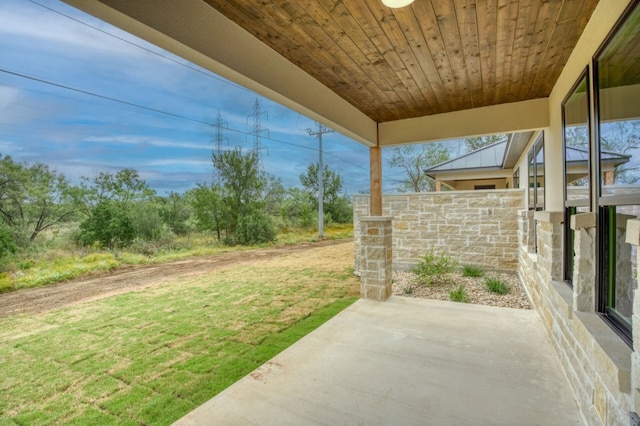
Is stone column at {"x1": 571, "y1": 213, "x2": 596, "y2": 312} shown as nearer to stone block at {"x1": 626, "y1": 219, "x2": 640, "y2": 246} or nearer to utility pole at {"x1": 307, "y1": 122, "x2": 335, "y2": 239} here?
stone block at {"x1": 626, "y1": 219, "x2": 640, "y2": 246}

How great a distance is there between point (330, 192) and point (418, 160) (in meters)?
8.40

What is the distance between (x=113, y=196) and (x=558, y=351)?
32.1 feet

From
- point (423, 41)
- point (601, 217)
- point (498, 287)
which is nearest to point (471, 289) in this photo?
point (498, 287)

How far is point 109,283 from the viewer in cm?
626

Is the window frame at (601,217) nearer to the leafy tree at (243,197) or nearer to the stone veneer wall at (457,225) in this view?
the stone veneer wall at (457,225)

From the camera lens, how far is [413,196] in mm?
7312

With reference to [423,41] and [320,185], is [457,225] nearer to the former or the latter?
[423,41]

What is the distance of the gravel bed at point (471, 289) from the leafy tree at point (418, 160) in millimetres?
16691

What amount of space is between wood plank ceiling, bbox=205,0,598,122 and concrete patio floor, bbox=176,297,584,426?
2.69 meters

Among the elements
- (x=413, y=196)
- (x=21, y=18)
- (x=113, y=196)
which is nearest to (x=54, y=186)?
(x=113, y=196)

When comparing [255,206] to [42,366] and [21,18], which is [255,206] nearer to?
[21,18]

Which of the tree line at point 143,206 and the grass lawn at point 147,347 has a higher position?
the tree line at point 143,206

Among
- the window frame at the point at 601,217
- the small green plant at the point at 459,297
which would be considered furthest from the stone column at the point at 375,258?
the window frame at the point at 601,217

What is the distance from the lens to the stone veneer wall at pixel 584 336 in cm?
130
